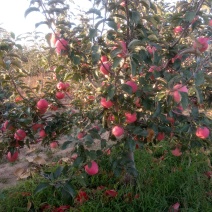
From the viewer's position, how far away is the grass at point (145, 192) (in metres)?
2.38

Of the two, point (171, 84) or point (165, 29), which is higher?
point (165, 29)

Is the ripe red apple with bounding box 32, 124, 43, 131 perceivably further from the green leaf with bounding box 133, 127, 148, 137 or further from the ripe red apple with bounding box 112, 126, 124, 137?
the green leaf with bounding box 133, 127, 148, 137

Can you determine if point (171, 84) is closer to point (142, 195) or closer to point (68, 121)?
point (68, 121)

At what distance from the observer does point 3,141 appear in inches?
84.8

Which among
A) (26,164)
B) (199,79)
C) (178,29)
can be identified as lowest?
(26,164)

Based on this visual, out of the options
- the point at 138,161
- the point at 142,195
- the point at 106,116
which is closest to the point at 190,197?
the point at 142,195

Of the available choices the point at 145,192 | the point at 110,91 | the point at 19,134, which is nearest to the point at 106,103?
the point at 110,91

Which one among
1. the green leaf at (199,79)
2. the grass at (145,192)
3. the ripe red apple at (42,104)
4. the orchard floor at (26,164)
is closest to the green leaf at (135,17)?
the green leaf at (199,79)

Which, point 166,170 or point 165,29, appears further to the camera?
point 166,170

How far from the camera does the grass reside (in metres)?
2.38

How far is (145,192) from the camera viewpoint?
2.49 m

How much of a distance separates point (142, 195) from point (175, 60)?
47.0 inches

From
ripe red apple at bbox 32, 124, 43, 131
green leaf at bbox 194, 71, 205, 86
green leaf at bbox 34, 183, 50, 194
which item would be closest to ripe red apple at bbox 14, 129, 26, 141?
ripe red apple at bbox 32, 124, 43, 131

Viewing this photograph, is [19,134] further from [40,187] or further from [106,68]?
[106,68]
